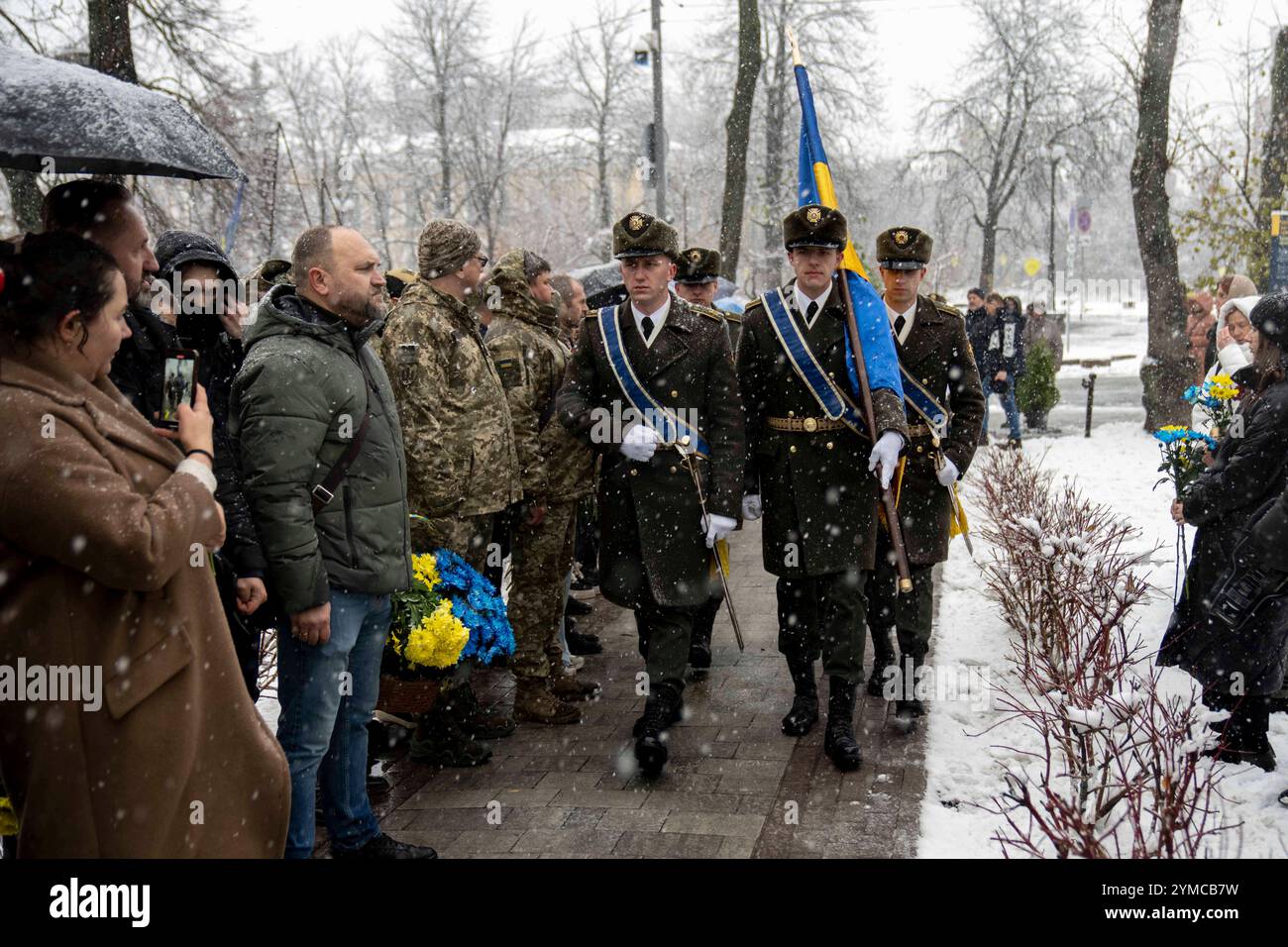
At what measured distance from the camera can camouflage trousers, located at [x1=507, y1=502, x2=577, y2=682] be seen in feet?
16.9

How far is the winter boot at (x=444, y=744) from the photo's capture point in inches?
182

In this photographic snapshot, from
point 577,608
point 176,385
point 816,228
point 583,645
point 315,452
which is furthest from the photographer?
point 577,608

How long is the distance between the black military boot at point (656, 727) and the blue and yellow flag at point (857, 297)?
5.11ft

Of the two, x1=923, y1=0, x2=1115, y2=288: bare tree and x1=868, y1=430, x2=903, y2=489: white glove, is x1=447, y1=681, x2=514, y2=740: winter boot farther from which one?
x1=923, y1=0, x2=1115, y2=288: bare tree

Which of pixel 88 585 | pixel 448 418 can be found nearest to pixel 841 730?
pixel 448 418

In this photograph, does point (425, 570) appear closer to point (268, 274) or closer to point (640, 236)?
point (640, 236)

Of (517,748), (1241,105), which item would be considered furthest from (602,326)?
(1241,105)

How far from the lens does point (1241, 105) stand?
18.1m

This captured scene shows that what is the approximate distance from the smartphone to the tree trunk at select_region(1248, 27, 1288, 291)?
1442 cm

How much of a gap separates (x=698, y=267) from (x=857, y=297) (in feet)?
9.39

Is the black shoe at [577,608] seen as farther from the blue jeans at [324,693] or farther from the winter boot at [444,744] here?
the blue jeans at [324,693]

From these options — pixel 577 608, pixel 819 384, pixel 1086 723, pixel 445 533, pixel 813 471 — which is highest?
pixel 819 384

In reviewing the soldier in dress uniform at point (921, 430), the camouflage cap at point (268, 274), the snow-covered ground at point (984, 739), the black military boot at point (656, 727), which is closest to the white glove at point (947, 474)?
the soldier in dress uniform at point (921, 430)

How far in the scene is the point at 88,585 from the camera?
2.31 metres
